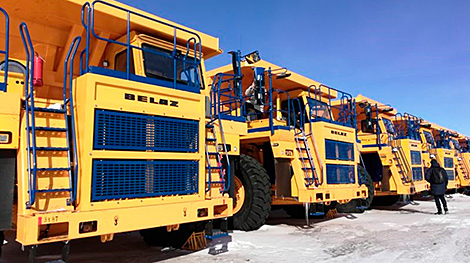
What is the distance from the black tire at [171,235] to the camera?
5.29 meters

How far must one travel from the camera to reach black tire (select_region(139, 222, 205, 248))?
17.3ft

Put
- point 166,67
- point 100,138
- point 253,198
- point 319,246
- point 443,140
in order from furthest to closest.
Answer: point 443,140, point 253,198, point 319,246, point 166,67, point 100,138

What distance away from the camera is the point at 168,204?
4203mm

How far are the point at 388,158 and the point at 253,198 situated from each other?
532cm

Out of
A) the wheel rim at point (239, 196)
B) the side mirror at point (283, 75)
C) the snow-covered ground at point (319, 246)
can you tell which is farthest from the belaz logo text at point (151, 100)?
the side mirror at point (283, 75)

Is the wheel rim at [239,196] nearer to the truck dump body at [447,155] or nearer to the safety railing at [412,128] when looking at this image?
the safety railing at [412,128]

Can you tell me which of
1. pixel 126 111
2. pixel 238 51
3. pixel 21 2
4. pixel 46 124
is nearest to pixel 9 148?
pixel 46 124

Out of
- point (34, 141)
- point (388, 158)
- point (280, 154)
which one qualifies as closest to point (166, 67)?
point (34, 141)

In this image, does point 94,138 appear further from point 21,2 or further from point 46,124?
point 21,2

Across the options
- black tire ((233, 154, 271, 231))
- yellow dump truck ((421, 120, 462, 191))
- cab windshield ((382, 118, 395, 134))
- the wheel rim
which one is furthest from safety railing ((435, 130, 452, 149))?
the wheel rim

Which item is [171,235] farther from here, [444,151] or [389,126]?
[444,151]

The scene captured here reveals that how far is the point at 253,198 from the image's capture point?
6.73 meters

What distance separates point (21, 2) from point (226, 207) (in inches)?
145

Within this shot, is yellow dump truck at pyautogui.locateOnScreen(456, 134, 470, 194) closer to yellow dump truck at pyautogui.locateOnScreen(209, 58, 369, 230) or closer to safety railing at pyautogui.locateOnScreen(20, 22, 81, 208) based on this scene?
yellow dump truck at pyautogui.locateOnScreen(209, 58, 369, 230)
